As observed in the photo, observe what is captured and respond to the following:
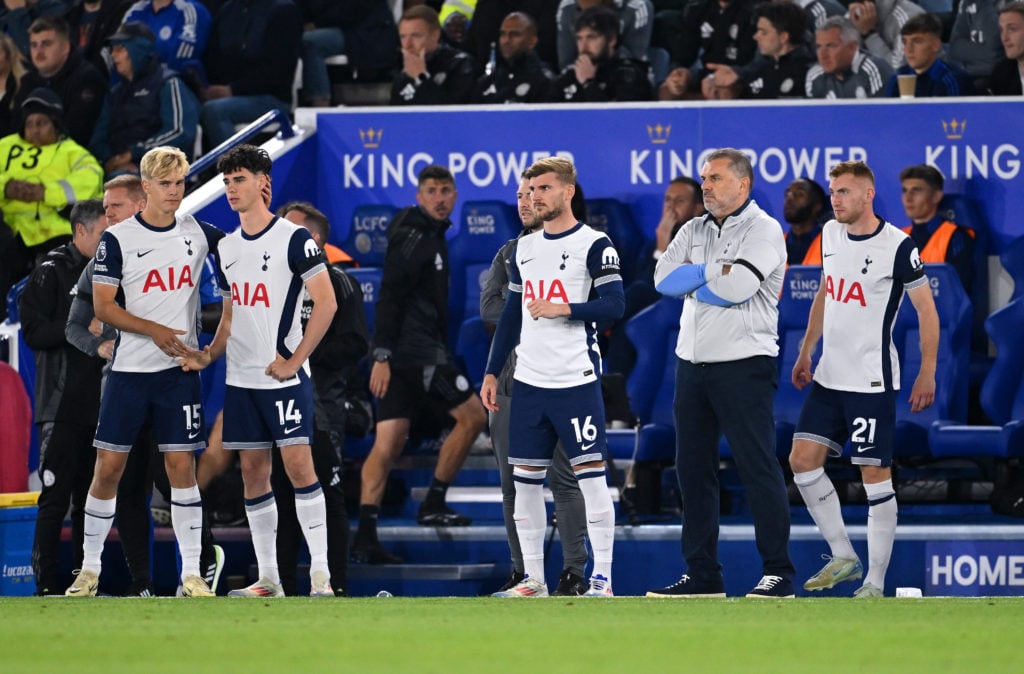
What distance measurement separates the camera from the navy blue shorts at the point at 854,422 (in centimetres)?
815

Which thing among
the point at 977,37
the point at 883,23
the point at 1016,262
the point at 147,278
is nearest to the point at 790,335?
the point at 1016,262

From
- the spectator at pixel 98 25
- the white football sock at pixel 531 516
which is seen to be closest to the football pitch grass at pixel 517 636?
the white football sock at pixel 531 516

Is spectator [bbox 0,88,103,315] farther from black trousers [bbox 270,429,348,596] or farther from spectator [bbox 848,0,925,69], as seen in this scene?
spectator [bbox 848,0,925,69]

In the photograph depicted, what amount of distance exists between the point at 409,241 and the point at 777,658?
15.8 feet

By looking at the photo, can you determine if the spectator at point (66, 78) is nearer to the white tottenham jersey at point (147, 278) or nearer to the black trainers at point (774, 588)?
the white tottenham jersey at point (147, 278)

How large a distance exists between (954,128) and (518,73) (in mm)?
2937

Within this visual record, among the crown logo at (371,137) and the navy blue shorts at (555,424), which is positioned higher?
the crown logo at (371,137)

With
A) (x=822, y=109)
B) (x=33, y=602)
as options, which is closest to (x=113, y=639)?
(x=33, y=602)

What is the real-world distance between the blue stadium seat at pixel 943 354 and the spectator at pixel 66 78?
590 centimetres

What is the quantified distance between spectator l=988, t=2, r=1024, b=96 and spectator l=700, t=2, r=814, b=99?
3.88ft

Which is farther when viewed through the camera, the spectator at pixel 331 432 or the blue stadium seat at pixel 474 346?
the blue stadium seat at pixel 474 346

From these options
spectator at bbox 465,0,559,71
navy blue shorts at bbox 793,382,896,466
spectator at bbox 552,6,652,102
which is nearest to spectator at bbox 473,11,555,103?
spectator at bbox 552,6,652,102

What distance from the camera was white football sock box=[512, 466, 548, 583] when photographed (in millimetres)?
7543

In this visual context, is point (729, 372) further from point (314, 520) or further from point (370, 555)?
point (370, 555)
